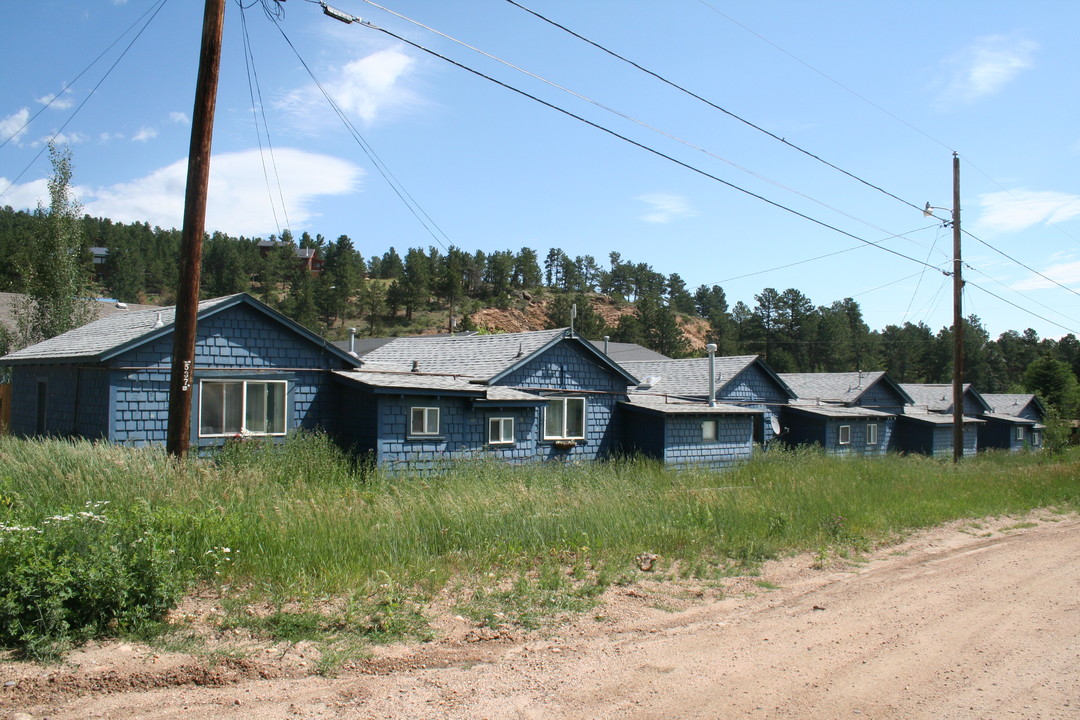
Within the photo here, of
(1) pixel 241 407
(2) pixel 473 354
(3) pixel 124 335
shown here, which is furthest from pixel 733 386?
(3) pixel 124 335

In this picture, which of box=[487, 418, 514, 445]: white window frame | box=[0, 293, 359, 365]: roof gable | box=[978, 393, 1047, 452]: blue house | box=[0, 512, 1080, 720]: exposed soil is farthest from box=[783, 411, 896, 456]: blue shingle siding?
box=[0, 512, 1080, 720]: exposed soil

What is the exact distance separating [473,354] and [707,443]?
811cm

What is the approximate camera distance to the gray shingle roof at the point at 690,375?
2892cm

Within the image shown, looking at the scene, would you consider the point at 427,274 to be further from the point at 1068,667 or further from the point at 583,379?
the point at 1068,667

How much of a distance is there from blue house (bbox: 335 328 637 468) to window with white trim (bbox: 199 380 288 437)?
1.61 m

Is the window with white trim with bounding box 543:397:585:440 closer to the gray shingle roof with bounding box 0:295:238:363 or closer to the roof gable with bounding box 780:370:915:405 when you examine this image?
the gray shingle roof with bounding box 0:295:238:363

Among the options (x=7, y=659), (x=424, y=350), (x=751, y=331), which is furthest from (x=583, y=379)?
(x=751, y=331)

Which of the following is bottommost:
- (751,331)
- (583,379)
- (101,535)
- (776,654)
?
(776,654)

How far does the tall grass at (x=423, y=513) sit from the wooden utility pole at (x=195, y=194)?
1.38 meters

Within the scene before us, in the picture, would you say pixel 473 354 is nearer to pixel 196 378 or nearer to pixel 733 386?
pixel 196 378

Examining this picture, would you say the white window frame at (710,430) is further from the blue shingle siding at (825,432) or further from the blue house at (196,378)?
the blue house at (196,378)

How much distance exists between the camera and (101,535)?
260 inches

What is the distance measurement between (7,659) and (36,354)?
1538 cm

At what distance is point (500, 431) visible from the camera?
20.3 m
